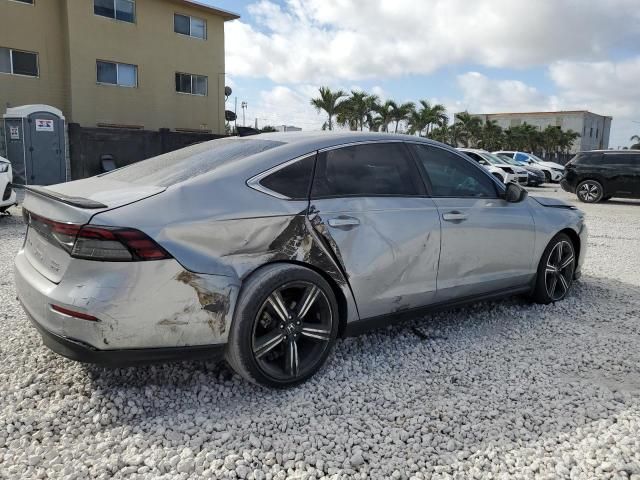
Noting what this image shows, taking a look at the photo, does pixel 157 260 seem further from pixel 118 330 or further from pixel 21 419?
pixel 21 419

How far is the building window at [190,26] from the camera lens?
923 inches

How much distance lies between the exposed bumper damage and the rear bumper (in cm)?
2

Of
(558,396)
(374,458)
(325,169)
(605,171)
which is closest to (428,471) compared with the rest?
(374,458)

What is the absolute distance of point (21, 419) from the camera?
2848 millimetres

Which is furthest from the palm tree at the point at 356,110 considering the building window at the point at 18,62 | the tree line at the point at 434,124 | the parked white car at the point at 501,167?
the building window at the point at 18,62

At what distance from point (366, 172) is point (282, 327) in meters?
1.21

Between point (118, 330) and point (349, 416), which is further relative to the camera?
point (349, 416)

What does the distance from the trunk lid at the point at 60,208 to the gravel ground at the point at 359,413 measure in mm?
787

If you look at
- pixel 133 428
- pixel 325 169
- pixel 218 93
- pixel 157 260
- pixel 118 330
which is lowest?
pixel 133 428

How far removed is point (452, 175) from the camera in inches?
165

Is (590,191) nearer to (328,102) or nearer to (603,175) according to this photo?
(603,175)

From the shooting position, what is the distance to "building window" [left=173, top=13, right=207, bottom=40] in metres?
23.4

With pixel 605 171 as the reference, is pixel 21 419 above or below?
below

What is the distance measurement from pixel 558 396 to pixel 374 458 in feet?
4.38
